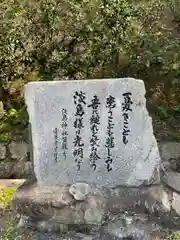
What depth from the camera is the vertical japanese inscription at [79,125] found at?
4016 millimetres

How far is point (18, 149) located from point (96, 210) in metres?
2.36

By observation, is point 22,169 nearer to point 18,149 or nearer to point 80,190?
point 18,149

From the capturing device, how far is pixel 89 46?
19.7 feet

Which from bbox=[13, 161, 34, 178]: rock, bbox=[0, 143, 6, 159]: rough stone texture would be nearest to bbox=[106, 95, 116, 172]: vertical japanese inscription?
bbox=[13, 161, 34, 178]: rock

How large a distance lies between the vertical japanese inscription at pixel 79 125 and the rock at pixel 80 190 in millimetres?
152

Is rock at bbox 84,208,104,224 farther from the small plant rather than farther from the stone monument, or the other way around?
the small plant

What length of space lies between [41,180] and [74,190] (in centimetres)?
33

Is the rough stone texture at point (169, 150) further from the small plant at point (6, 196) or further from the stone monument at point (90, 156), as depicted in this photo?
the small plant at point (6, 196)

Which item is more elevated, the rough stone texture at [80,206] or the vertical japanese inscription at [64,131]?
the vertical japanese inscription at [64,131]

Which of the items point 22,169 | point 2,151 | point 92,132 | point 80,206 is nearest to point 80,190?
point 80,206

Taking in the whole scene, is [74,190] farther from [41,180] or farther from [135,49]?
[135,49]

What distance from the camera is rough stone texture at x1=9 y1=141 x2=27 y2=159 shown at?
6.07 m

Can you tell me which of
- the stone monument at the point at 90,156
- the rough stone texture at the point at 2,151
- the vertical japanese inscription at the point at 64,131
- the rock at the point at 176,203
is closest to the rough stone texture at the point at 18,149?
the rough stone texture at the point at 2,151

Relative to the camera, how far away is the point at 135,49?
6176 millimetres
